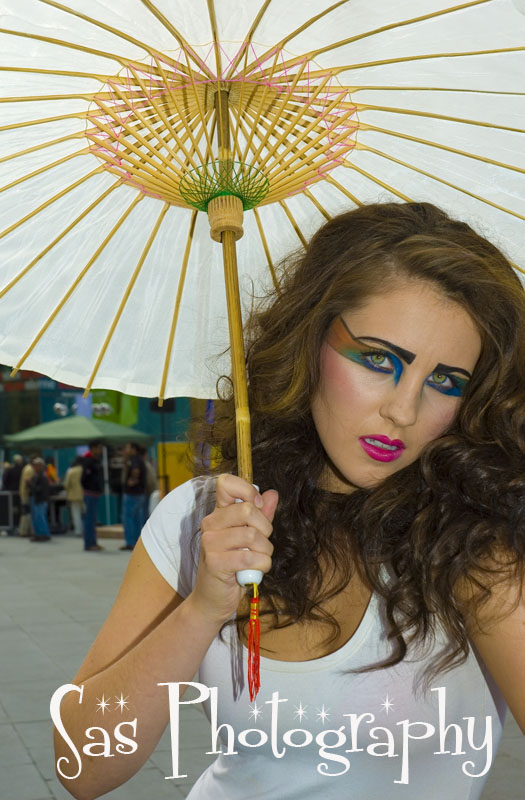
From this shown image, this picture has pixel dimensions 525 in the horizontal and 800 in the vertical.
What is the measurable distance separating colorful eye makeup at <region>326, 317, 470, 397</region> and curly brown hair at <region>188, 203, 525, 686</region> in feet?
0.17

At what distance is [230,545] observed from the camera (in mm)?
1648

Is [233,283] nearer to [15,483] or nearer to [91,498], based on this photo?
[91,498]

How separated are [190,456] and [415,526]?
87cm

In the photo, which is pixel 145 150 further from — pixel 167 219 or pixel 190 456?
pixel 190 456

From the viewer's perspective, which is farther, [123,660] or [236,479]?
[123,660]

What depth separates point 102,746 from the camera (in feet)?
6.38

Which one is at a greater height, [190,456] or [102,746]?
[190,456]

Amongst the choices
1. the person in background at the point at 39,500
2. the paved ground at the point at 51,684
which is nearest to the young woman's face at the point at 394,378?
the paved ground at the point at 51,684

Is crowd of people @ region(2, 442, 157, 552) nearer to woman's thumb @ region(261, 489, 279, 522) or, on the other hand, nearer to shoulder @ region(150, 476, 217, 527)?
shoulder @ region(150, 476, 217, 527)

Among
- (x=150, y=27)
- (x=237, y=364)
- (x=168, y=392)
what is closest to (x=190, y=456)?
(x=168, y=392)

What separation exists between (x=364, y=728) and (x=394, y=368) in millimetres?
733

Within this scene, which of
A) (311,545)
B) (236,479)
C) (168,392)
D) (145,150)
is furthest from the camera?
(168,392)

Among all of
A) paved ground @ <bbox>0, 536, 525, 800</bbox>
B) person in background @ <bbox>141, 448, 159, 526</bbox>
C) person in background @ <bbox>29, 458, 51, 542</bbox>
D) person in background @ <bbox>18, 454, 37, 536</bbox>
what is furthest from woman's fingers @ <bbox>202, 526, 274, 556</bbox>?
person in background @ <bbox>18, 454, 37, 536</bbox>

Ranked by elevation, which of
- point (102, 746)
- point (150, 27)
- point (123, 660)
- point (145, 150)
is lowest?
point (102, 746)
